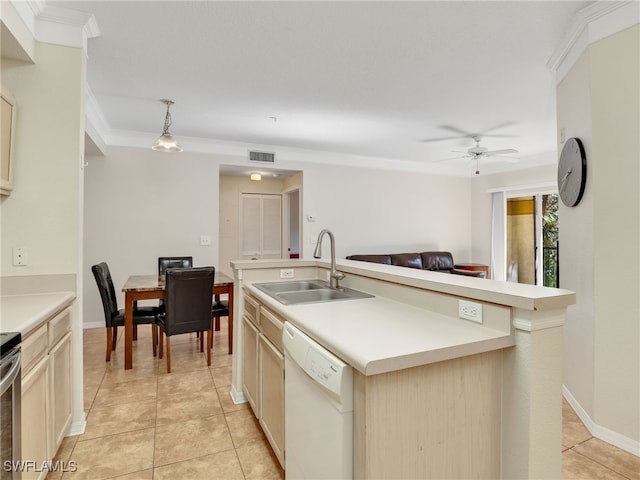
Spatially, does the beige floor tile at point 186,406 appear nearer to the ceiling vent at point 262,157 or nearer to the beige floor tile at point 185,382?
the beige floor tile at point 185,382

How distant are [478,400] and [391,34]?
226 centimetres

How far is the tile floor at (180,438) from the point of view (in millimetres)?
1796

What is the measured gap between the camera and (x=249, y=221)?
21.4 ft

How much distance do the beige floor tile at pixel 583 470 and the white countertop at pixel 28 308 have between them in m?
2.64

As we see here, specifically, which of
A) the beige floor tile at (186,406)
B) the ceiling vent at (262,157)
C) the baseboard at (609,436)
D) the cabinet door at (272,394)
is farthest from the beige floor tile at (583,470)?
the ceiling vent at (262,157)

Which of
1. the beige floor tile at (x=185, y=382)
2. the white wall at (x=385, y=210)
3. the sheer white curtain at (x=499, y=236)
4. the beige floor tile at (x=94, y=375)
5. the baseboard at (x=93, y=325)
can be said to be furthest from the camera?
the sheer white curtain at (x=499, y=236)

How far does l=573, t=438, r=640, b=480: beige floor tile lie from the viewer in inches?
71.3

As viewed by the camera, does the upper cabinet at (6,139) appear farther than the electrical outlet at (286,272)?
No

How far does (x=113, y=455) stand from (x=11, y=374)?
1.00 m

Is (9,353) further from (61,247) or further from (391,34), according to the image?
(391,34)

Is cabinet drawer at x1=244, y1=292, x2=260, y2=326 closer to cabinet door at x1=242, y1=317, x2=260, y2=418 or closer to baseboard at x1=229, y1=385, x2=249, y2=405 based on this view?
cabinet door at x1=242, y1=317, x2=260, y2=418

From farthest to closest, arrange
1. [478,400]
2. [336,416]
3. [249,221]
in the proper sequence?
[249,221]
[478,400]
[336,416]

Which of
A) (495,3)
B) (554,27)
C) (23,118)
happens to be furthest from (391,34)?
(23,118)

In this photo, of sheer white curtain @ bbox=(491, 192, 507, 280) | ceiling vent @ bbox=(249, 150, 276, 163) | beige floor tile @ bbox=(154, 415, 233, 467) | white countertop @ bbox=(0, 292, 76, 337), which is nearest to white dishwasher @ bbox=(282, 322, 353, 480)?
beige floor tile @ bbox=(154, 415, 233, 467)
